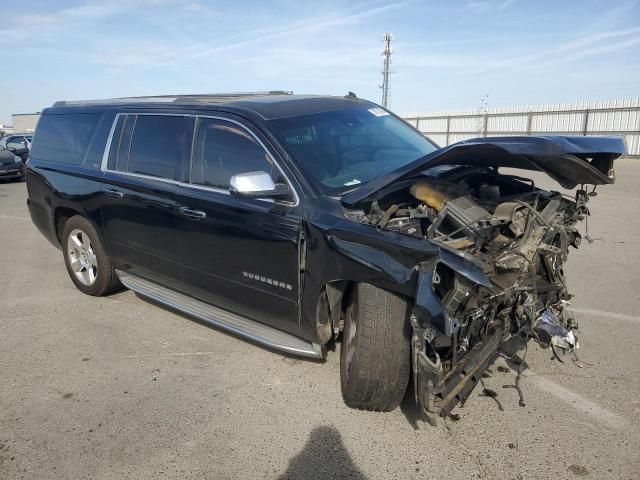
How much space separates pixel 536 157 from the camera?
2750 mm

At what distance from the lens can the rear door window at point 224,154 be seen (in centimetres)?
363

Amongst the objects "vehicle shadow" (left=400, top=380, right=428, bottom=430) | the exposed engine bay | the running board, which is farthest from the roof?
"vehicle shadow" (left=400, top=380, right=428, bottom=430)

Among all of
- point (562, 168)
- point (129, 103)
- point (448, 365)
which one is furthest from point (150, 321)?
point (562, 168)

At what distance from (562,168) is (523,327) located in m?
0.98

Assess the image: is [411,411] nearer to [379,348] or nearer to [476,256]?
[379,348]

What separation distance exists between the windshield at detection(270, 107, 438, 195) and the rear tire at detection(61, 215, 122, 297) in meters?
2.59

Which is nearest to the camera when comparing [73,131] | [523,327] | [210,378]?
[523,327]

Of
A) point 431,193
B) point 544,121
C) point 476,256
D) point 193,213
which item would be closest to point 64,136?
point 193,213

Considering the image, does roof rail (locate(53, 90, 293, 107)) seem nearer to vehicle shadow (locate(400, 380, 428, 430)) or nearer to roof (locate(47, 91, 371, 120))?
roof (locate(47, 91, 371, 120))

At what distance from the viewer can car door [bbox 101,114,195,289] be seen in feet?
13.6

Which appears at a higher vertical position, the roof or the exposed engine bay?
the roof

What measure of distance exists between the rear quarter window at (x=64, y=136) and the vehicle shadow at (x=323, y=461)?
3.80 metres

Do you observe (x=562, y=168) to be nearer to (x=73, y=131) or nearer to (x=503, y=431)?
(x=503, y=431)

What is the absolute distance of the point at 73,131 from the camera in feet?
17.6
